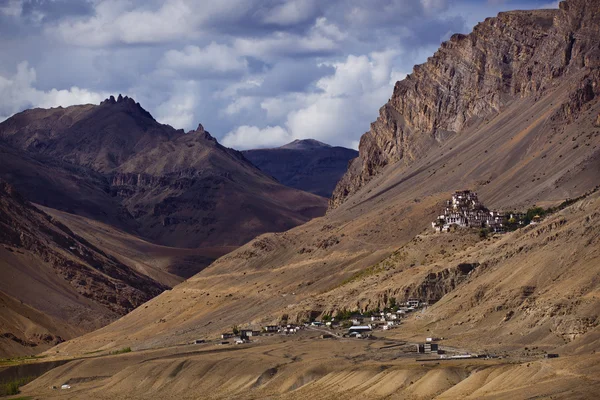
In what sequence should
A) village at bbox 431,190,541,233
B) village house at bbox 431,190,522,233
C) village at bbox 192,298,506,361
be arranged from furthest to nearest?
village house at bbox 431,190,522,233 → village at bbox 431,190,541,233 → village at bbox 192,298,506,361

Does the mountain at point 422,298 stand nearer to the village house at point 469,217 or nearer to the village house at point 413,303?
the village house at point 413,303

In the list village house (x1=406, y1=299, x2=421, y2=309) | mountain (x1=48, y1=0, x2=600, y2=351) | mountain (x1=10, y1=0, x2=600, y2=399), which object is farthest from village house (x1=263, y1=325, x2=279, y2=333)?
village house (x1=406, y1=299, x2=421, y2=309)

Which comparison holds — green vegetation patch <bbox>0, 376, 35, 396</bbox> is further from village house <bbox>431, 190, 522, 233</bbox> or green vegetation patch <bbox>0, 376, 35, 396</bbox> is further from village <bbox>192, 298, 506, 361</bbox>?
village house <bbox>431, 190, 522, 233</bbox>

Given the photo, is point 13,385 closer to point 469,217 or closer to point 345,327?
point 345,327

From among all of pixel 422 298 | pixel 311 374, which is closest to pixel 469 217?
pixel 422 298

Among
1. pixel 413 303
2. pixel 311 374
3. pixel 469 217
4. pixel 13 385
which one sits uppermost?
pixel 469 217

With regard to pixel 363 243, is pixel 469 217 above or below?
above

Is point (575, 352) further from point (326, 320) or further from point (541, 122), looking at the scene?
point (541, 122)

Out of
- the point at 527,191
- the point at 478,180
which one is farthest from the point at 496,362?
the point at 478,180
